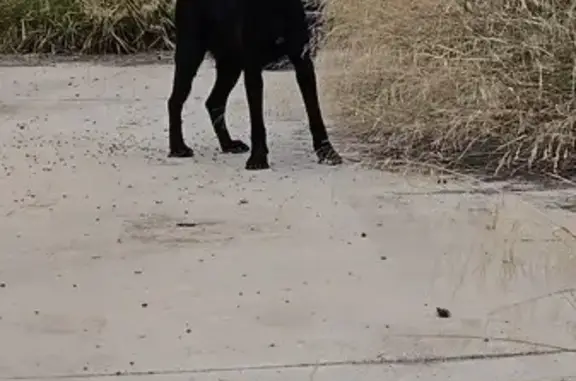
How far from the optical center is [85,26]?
39.8 ft

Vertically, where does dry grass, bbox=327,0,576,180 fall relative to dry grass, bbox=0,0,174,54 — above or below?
above

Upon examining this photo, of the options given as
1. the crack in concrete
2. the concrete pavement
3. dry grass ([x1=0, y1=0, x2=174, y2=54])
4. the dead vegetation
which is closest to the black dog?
the concrete pavement

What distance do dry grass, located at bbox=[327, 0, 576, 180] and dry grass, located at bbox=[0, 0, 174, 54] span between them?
5331mm

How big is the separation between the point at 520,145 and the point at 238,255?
180 centimetres

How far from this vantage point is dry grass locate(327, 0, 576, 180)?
6.10 metres

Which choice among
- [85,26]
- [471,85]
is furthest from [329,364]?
[85,26]

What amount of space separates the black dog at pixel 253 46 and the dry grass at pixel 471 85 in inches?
14.9

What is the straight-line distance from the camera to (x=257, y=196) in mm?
5910

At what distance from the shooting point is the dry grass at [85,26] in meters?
12.0

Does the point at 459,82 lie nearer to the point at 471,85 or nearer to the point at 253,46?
the point at 471,85

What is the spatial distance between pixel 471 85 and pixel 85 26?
6.50 m

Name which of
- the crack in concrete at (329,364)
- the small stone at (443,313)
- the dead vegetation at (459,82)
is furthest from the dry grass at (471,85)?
the crack in concrete at (329,364)

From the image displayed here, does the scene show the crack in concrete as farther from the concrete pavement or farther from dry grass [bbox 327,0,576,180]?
dry grass [bbox 327,0,576,180]

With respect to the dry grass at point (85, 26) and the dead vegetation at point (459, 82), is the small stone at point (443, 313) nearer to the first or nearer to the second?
the dead vegetation at point (459, 82)
